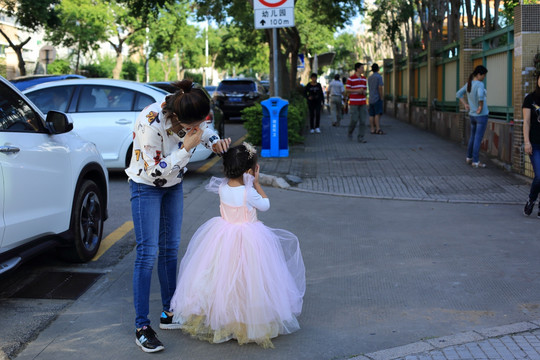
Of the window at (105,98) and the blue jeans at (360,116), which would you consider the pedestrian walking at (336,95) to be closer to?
the blue jeans at (360,116)

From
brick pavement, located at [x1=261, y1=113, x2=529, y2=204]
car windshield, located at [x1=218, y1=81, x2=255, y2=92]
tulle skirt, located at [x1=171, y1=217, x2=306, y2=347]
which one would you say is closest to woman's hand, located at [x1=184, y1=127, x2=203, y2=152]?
tulle skirt, located at [x1=171, y1=217, x2=306, y2=347]

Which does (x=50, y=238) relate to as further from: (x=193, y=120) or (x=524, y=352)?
(x=524, y=352)

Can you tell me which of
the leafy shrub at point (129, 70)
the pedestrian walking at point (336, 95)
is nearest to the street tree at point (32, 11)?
the pedestrian walking at point (336, 95)

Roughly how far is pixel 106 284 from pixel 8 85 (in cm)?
176

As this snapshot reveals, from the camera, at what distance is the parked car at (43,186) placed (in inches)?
187

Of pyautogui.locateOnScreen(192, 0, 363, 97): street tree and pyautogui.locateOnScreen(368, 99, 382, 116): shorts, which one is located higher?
pyautogui.locateOnScreen(192, 0, 363, 97): street tree

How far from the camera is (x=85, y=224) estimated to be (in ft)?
20.3

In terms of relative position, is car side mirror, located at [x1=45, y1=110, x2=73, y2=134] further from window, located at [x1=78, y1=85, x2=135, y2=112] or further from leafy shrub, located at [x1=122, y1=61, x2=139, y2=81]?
leafy shrub, located at [x1=122, y1=61, x2=139, y2=81]

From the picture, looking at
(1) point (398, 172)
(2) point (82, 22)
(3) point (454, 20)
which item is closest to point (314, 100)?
(3) point (454, 20)

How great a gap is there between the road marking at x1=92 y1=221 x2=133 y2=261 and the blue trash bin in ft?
19.2

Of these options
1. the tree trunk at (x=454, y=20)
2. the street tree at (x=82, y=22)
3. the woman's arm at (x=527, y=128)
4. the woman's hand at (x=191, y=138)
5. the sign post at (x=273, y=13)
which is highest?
the street tree at (x=82, y=22)

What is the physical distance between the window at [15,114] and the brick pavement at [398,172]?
5.31 meters

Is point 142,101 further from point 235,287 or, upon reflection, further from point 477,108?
point 235,287

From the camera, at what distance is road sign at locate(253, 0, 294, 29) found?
1259 centimetres
